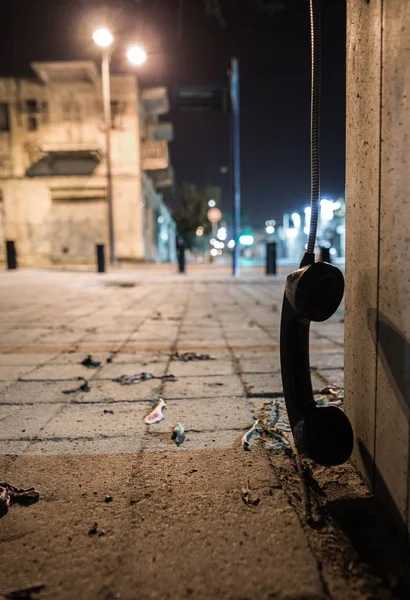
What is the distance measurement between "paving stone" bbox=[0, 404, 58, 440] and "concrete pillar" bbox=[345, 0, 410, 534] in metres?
1.67

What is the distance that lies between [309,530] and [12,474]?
48.2 inches

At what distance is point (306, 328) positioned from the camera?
1.66m

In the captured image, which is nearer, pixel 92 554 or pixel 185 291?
pixel 92 554

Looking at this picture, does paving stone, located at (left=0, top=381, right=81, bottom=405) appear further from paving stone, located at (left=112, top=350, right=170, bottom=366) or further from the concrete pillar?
the concrete pillar

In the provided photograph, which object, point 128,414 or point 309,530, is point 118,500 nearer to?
point 309,530

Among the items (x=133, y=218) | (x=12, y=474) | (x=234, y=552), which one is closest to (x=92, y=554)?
(x=234, y=552)

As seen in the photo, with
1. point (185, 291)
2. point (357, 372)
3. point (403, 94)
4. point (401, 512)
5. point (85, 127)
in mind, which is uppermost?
point (85, 127)

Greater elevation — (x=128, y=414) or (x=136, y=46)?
(x=136, y=46)

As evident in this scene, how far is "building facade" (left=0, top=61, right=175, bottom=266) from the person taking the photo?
68.8 feet

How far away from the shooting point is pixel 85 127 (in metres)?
21.2

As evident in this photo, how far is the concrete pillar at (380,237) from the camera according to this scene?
132cm

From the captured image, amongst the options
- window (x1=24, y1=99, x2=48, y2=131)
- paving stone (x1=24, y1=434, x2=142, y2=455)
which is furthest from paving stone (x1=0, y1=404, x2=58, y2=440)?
window (x1=24, y1=99, x2=48, y2=131)

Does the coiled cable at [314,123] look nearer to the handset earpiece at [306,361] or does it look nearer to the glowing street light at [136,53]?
the handset earpiece at [306,361]

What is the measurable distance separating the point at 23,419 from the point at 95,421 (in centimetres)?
43
